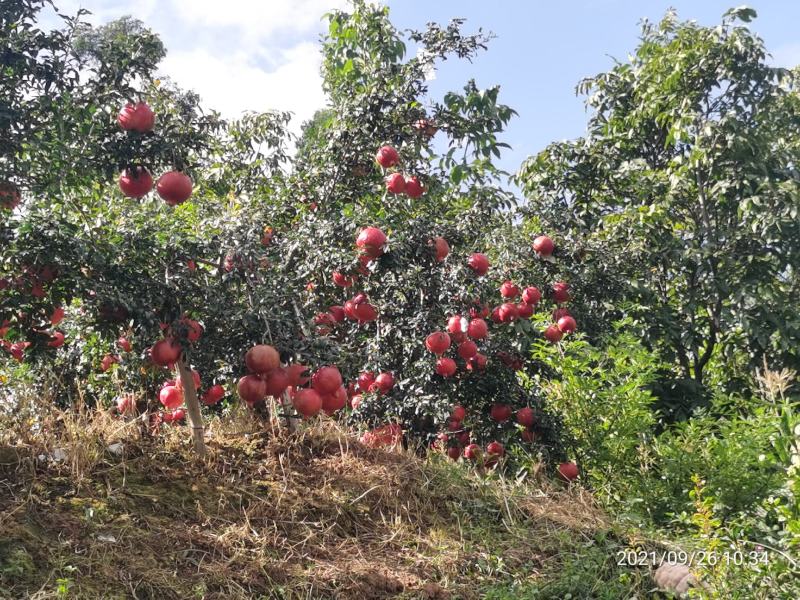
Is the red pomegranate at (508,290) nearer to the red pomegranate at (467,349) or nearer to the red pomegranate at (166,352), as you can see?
the red pomegranate at (467,349)

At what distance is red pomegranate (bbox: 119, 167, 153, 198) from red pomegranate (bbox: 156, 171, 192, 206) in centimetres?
18

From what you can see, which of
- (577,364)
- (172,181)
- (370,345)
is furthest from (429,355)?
(172,181)

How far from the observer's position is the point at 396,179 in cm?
490

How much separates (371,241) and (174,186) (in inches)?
47.8

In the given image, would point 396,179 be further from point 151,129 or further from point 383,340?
point 151,129

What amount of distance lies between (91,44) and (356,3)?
3.13 meters

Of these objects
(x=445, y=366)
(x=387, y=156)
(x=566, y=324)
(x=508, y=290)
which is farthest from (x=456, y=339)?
(x=387, y=156)

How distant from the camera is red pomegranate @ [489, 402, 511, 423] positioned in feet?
18.5

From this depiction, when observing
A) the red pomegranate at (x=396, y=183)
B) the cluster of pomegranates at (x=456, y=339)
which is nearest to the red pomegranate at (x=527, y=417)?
the cluster of pomegranates at (x=456, y=339)

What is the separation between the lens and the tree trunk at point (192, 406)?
3791 millimetres

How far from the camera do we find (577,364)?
500cm

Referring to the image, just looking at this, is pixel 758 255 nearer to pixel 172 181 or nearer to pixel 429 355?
pixel 429 355

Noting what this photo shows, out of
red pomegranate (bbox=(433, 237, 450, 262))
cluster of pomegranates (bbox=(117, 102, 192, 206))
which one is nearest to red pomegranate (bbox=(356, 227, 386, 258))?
red pomegranate (bbox=(433, 237, 450, 262))

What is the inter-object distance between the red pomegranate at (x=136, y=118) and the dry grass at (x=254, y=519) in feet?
5.18
